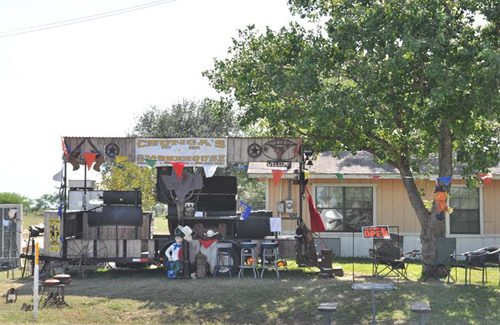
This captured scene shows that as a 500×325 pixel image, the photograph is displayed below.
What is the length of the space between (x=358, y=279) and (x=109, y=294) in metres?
5.22

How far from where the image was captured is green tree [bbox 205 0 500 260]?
1229 cm

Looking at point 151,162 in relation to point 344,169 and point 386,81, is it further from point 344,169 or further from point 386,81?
point 344,169

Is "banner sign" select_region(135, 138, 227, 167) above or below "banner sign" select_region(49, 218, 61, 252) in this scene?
above

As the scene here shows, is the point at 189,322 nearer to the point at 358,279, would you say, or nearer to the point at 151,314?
the point at 151,314

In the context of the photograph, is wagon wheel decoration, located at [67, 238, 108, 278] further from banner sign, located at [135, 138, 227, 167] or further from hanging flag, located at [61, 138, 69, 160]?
banner sign, located at [135, 138, 227, 167]

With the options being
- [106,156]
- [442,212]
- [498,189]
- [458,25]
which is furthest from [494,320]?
[498,189]

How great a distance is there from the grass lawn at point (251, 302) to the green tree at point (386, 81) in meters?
2.35

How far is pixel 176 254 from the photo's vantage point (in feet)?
49.5

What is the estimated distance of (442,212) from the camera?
14219 millimetres

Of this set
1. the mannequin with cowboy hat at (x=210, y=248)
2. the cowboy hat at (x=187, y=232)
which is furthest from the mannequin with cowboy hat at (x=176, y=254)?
the mannequin with cowboy hat at (x=210, y=248)

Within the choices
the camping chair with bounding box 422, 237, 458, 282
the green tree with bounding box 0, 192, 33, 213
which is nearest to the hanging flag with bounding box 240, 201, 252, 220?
the camping chair with bounding box 422, 237, 458, 282

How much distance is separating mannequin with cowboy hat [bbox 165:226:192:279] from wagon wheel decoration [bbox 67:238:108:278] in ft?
5.12

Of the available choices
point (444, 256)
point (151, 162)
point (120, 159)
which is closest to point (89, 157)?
point (120, 159)

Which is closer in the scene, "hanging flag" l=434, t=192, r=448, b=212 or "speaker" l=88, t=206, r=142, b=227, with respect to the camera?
"hanging flag" l=434, t=192, r=448, b=212
